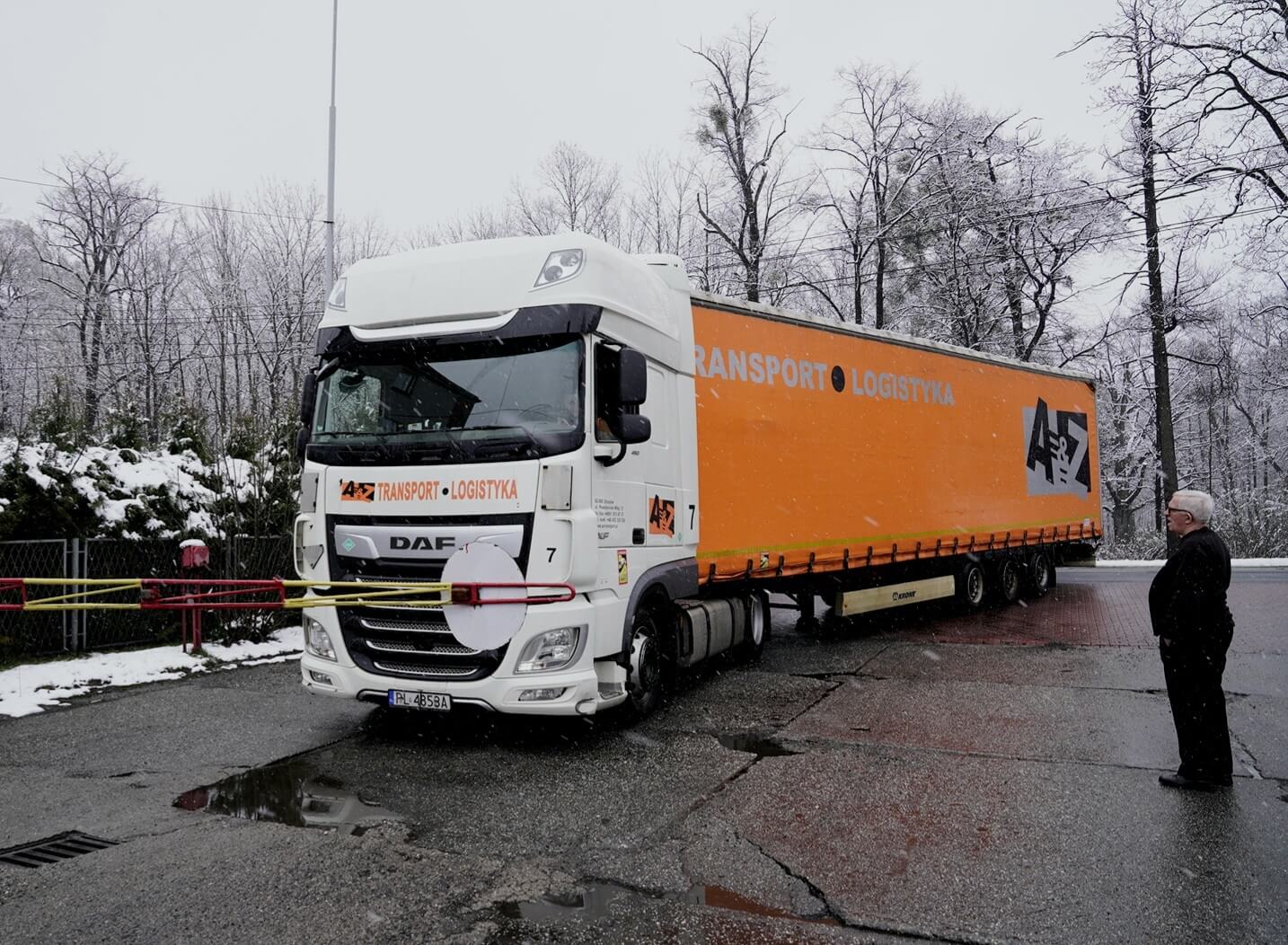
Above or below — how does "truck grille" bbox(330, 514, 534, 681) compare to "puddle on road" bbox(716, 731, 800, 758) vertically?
above

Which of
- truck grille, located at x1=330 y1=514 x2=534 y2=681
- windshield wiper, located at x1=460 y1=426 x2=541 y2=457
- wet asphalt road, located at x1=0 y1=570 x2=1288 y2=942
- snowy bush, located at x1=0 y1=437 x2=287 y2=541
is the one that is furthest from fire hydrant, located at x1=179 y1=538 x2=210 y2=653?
windshield wiper, located at x1=460 y1=426 x2=541 y2=457

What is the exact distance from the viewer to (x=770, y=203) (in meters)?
30.7

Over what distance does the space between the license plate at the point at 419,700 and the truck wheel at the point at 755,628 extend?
387 centimetres

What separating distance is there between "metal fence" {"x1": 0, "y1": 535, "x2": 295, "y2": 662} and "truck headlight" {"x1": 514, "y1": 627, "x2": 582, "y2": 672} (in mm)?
6100

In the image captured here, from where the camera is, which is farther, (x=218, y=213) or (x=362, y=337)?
(x=218, y=213)

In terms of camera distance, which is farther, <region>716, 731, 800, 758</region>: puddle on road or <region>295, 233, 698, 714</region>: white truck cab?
<region>716, 731, 800, 758</region>: puddle on road

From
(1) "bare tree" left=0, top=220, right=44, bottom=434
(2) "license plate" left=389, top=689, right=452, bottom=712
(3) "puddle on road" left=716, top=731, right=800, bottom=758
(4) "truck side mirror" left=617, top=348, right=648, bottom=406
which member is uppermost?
(1) "bare tree" left=0, top=220, right=44, bottom=434

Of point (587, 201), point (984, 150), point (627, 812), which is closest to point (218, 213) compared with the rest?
point (587, 201)

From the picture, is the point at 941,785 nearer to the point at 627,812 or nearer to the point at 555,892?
the point at 627,812

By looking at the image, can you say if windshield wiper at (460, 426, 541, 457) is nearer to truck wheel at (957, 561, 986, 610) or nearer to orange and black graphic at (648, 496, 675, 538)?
orange and black graphic at (648, 496, 675, 538)

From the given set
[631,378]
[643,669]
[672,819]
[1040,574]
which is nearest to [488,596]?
[643,669]

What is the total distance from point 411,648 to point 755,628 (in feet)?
13.8

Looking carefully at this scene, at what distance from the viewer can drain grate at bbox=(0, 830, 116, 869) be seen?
4.69 meters

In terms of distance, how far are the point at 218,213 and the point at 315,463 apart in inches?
1348
